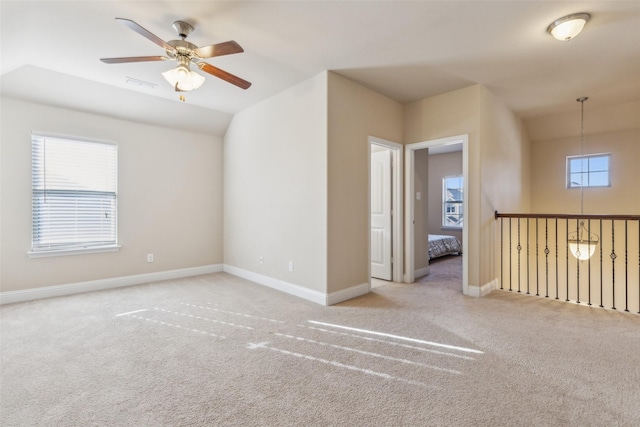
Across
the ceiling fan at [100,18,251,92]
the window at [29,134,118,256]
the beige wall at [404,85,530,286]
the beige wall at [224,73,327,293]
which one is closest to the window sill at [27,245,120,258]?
the window at [29,134,118,256]

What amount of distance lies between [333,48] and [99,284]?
13.9 ft

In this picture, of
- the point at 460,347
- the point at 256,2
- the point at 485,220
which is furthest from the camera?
the point at 485,220

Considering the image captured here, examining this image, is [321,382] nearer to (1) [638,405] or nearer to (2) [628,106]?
(1) [638,405]

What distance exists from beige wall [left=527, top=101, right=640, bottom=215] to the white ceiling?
1.97 feet

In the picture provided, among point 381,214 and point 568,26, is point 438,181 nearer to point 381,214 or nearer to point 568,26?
point 381,214

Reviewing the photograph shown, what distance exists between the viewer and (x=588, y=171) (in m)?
5.37

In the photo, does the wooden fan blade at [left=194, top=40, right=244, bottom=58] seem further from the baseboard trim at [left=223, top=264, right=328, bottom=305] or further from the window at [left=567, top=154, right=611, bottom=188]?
the window at [left=567, top=154, right=611, bottom=188]

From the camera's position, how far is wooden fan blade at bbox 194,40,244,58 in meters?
2.18

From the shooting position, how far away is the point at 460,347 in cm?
242

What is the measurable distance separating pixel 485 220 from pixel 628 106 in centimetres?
300

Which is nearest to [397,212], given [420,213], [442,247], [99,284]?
[420,213]

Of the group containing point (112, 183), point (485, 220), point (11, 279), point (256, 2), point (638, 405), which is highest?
point (256, 2)

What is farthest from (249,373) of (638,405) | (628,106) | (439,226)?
(439,226)

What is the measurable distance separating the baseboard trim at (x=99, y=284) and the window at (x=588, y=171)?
654 cm
